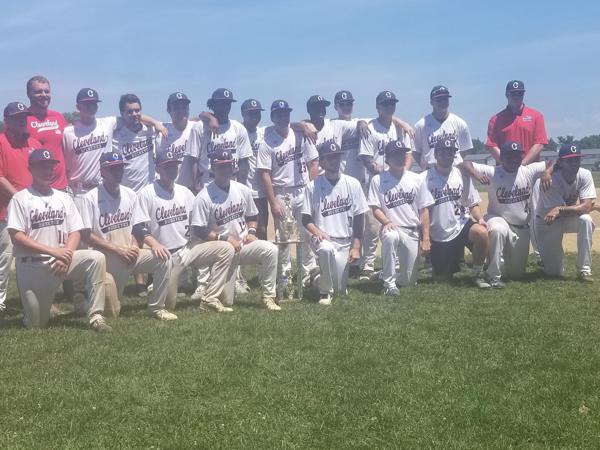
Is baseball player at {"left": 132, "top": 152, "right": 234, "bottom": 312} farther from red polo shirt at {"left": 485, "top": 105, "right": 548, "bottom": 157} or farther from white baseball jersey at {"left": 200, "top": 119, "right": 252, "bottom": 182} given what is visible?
red polo shirt at {"left": 485, "top": 105, "right": 548, "bottom": 157}

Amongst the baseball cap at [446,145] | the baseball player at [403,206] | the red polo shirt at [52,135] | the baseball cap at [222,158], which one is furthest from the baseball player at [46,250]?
the baseball cap at [446,145]

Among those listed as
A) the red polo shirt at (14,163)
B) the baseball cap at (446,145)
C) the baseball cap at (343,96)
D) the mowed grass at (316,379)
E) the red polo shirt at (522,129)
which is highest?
the baseball cap at (343,96)

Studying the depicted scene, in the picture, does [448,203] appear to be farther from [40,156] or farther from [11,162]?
[11,162]

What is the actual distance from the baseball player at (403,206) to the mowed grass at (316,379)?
1333 millimetres

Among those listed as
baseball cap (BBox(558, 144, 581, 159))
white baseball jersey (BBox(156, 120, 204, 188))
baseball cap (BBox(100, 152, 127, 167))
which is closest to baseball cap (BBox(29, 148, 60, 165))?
baseball cap (BBox(100, 152, 127, 167))

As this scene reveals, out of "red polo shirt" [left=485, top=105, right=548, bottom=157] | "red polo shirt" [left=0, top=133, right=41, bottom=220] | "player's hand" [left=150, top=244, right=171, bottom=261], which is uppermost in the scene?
"red polo shirt" [left=485, top=105, right=548, bottom=157]

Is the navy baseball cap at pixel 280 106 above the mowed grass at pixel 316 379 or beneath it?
above

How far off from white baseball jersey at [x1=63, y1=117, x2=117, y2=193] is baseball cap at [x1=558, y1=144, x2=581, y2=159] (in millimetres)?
5801

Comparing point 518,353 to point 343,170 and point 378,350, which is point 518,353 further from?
point 343,170

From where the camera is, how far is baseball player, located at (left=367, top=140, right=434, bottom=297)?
842 cm

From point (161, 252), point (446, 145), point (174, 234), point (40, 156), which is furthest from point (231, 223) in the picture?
point (446, 145)

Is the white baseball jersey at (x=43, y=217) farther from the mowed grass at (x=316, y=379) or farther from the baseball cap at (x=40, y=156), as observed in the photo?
the mowed grass at (x=316, y=379)

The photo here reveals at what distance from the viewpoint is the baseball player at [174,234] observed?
7.35 m

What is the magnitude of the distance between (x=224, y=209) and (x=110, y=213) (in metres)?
1.30
